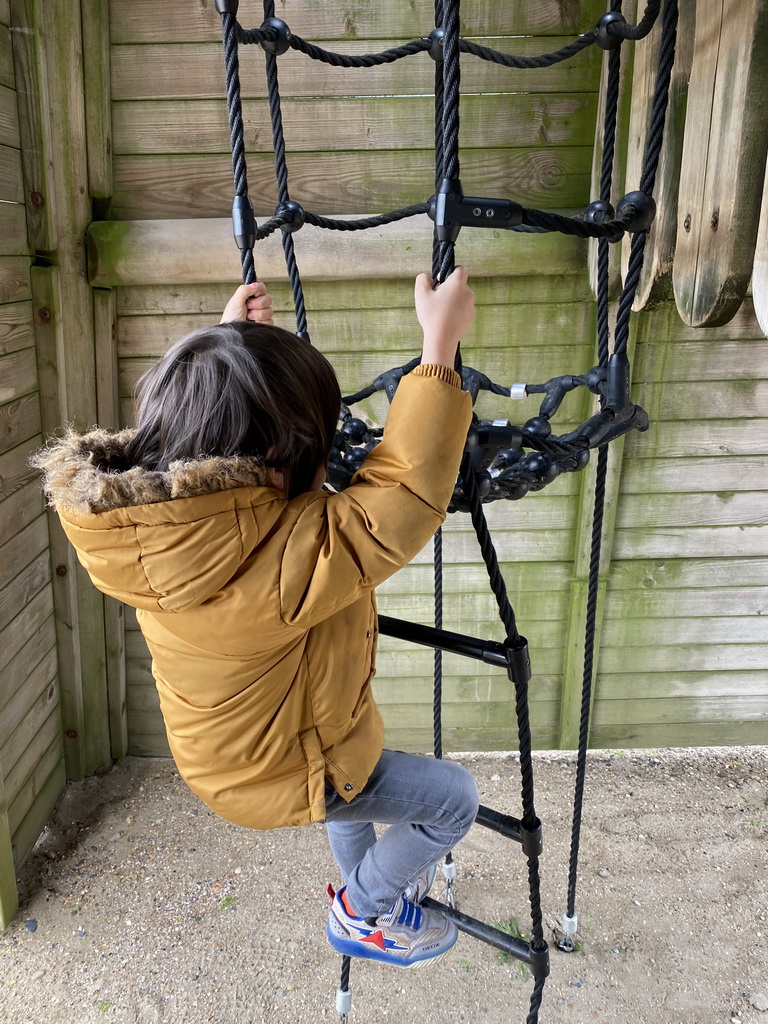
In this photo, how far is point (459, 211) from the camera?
2.62 feet

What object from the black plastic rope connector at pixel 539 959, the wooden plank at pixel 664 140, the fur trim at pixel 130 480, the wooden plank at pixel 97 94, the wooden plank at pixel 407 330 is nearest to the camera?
the fur trim at pixel 130 480

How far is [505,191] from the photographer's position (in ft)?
6.31

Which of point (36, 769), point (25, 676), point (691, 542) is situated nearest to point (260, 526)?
point (25, 676)

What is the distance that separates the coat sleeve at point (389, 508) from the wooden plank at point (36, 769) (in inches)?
56.9

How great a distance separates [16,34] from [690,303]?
4.92ft

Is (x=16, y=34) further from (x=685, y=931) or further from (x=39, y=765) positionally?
(x=685, y=931)

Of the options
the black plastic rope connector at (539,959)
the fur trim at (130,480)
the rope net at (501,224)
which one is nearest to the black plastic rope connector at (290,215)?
the rope net at (501,224)

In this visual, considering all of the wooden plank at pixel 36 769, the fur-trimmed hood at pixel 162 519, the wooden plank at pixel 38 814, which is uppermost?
the fur-trimmed hood at pixel 162 519

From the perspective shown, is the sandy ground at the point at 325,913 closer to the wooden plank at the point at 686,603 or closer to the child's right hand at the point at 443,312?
→ the wooden plank at the point at 686,603

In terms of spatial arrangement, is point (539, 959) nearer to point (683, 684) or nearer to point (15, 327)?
point (683, 684)

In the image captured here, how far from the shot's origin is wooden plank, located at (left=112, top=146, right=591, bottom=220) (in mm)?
1897

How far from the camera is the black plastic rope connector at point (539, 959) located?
4.22ft

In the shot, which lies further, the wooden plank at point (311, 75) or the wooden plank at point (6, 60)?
the wooden plank at point (311, 75)

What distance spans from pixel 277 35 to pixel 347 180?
90 centimetres
